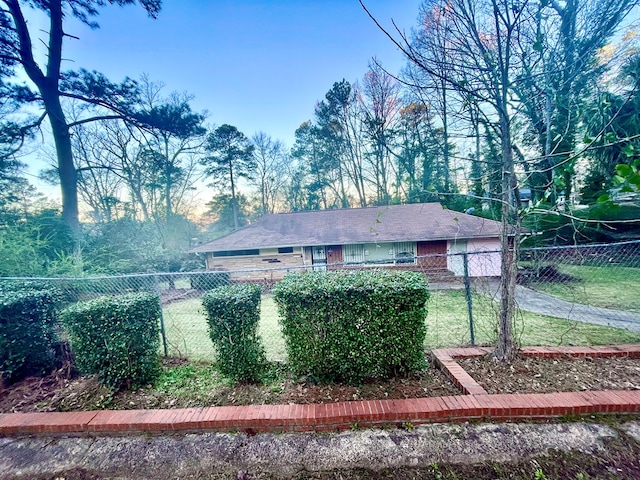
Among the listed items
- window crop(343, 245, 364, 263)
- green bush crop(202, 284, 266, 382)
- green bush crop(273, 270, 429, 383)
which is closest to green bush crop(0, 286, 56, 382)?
green bush crop(202, 284, 266, 382)

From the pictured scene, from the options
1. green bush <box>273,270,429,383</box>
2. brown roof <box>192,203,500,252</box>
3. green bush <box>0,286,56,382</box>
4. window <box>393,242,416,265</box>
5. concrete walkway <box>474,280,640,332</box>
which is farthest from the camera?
window <box>393,242,416,265</box>

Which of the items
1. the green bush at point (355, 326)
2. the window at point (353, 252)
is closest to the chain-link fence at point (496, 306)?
the green bush at point (355, 326)

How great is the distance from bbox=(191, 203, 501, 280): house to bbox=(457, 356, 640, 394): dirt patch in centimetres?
924

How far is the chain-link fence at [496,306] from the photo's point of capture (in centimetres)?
402

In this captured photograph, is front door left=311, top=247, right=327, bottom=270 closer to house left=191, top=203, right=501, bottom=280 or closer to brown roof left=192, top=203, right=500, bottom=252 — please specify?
house left=191, top=203, right=501, bottom=280

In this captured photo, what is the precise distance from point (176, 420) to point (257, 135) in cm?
2295

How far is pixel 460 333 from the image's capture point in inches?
183

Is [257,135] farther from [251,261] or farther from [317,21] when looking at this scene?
[317,21]

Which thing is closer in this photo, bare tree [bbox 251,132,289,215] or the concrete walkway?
the concrete walkway

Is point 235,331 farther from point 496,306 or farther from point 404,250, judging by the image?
point 404,250

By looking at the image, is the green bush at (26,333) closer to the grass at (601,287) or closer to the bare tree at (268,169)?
the grass at (601,287)

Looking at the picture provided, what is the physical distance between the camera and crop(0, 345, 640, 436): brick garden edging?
7.04 ft

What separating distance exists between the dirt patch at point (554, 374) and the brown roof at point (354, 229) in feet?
29.3

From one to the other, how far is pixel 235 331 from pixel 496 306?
186 inches
